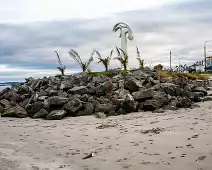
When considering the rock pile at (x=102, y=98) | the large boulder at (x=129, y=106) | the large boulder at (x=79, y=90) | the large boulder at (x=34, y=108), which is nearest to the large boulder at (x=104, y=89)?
the rock pile at (x=102, y=98)

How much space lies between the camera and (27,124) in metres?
10.9

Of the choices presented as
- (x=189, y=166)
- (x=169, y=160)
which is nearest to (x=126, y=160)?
(x=169, y=160)

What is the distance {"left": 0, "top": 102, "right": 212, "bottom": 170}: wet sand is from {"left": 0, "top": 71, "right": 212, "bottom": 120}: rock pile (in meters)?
1.05

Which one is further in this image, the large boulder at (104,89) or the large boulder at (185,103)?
the large boulder at (104,89)

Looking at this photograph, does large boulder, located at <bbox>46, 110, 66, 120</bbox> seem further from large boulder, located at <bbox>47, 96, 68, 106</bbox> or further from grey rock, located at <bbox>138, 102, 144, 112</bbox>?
grey rock, located at <bbox>138, 102, 144, 112</bbox>

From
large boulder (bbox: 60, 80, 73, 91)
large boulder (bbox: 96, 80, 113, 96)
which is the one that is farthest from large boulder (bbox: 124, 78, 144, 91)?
large boulder (bbox: 60, 80, 73, 91)

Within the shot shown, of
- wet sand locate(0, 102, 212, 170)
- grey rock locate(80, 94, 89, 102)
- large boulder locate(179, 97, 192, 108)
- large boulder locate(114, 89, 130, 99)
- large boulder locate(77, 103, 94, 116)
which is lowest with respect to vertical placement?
wet sand locate(0, 102, 212, 170)

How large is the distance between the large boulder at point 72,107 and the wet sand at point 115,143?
116cm

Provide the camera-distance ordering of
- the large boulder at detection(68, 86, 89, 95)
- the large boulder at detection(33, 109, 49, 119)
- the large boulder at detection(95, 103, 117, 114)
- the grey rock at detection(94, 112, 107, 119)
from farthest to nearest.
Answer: the large boulder at detection(68, 86, 89, 95) < the large boulder at detection(33, 109, 49, 119) < the large boulder at detection(95, 103, 117, 114) < the grey rock at detection(94, 112, 107, 119)

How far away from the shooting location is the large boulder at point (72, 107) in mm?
11797

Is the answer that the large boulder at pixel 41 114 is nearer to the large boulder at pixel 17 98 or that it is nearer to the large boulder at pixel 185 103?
the large boulder at pixel 17 98

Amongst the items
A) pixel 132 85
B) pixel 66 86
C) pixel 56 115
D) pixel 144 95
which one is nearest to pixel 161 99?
pixel 144 95

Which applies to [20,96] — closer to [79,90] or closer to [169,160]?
[79,90]

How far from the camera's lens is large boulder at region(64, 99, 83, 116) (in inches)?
464
